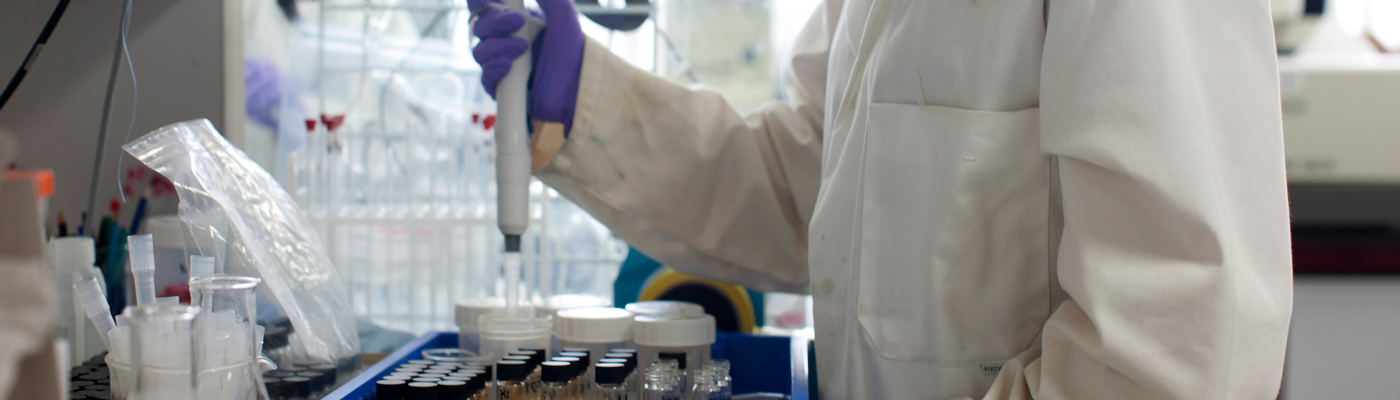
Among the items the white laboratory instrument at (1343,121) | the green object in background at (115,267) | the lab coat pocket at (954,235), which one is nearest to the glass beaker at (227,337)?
the green object in background at (115,267)

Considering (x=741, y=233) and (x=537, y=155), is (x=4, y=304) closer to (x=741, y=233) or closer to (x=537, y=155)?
(x=537, y=155)

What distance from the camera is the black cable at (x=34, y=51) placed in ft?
3.20

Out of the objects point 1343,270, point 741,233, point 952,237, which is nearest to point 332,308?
point 741,233

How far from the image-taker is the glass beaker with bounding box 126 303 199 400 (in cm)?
47

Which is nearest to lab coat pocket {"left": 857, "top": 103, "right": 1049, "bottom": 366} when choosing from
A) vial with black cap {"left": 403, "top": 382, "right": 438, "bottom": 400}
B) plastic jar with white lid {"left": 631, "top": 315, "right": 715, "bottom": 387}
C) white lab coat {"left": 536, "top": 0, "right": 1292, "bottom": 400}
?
white lab coat {"left": 536, "top": 0, "right": 1292, "bottom": 400}

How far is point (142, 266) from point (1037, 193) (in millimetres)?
790

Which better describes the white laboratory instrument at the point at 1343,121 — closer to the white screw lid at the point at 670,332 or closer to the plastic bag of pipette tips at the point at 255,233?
the white screw lid at the point at 670,332

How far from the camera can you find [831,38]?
1118mm

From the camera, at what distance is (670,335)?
843 mm

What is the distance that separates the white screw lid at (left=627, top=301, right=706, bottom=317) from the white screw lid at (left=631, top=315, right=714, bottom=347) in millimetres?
52

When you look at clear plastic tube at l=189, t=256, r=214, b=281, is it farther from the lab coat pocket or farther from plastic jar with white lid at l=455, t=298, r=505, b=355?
the lab coat pocket

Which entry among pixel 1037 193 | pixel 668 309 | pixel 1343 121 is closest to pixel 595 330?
pixel 668 309

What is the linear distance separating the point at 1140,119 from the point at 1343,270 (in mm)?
1307

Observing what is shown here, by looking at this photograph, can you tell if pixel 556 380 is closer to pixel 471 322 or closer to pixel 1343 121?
pixel 471 322
